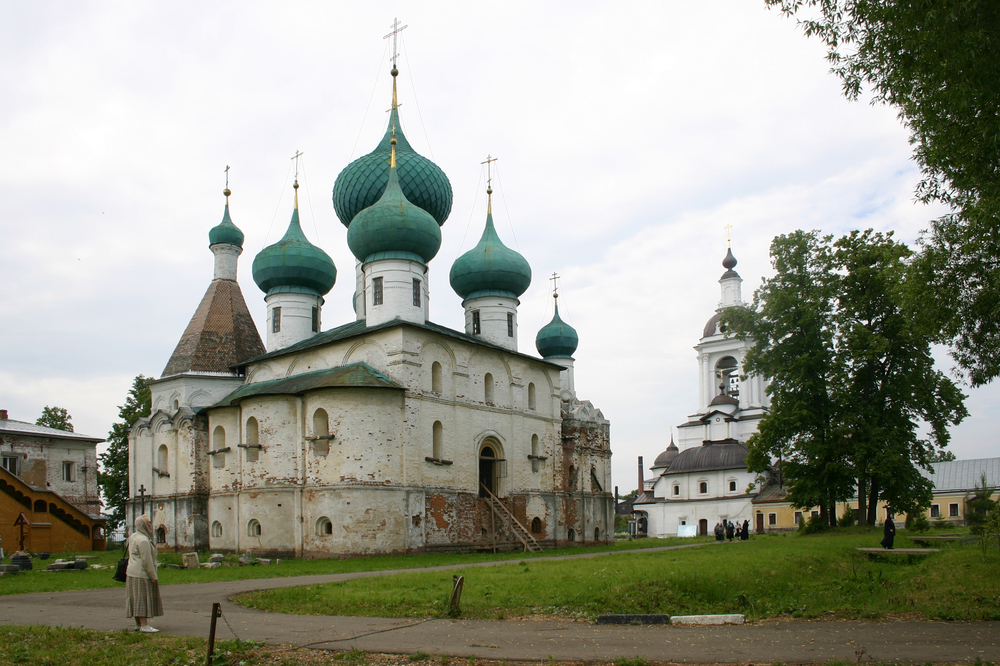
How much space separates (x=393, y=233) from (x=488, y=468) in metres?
8.75

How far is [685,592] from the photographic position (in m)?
11.3

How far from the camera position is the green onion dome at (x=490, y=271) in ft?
109

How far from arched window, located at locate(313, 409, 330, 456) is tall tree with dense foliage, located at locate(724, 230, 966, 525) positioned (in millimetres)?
15039

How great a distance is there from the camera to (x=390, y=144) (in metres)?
32.1

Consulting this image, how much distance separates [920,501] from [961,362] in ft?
42.9

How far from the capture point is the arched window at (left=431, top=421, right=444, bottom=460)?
2639cm

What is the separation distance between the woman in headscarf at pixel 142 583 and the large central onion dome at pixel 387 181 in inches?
925

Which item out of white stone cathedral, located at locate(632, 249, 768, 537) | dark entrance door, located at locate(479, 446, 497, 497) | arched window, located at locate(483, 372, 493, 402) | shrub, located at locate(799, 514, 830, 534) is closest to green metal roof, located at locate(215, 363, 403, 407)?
arched window, located at locate(483, 372, 493, 402)

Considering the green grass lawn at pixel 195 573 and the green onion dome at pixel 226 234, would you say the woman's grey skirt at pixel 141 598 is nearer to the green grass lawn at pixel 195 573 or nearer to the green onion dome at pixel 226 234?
the green grass lawn at pixel 195 573

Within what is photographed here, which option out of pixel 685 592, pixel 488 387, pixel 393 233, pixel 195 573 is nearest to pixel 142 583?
pixel 685 592

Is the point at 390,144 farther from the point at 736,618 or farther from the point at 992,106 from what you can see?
the point at 736,618

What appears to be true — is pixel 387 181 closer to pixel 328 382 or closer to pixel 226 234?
pixel 226 234

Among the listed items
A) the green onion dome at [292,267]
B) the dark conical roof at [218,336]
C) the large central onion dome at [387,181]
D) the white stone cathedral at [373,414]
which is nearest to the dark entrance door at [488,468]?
the white stone cathedral at [373,414]

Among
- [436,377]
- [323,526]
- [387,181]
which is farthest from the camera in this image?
[387,181]
